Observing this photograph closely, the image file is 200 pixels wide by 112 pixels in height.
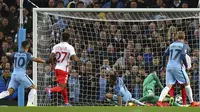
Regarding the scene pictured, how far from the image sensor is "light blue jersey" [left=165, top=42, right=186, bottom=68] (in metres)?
15.3

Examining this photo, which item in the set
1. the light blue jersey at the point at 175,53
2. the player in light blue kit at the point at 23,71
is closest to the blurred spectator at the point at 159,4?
the light blue jersey at the point at 175,53

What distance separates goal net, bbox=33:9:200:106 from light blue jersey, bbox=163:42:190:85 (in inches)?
59.2

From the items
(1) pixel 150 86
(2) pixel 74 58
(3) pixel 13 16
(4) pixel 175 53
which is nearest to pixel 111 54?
(1) pixel 150 86

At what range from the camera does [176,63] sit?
15461mm

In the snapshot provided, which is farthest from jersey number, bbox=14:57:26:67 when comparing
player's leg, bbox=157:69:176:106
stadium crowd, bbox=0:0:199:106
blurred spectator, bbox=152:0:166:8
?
blurred spectator, bbox=152:0:166:8

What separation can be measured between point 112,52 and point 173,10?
195 centimetres

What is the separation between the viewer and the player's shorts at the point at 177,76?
15.5 metres

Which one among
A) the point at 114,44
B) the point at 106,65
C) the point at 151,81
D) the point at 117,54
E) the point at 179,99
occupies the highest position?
the point at 114,44

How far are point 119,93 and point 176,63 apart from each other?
2111 mm

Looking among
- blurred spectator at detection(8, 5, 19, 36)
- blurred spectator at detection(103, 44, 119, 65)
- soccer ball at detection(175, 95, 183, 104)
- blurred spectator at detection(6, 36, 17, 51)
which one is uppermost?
blurred spectator at detection(8, 5, 19, 36)

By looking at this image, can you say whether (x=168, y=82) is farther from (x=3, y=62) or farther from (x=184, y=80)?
(x=3, y=62)

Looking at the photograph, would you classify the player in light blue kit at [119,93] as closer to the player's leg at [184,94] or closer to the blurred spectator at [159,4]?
the player's leg at [184,94]

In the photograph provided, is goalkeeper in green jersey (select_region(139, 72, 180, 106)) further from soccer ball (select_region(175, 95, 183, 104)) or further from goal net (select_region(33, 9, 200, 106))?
soccer ball (select_region(175, 95, 183, 104))

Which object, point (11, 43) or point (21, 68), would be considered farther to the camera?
point (11, 43)
